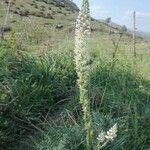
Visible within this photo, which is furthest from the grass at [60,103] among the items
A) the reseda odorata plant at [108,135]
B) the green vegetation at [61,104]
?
the reseda odorata plant at [108,135]

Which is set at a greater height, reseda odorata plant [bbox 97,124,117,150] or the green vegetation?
reseda odorata plant [bbox 97,124,117,150]

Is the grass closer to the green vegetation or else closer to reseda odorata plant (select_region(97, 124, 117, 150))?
the green vegetation

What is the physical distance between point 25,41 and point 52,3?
23781 mm

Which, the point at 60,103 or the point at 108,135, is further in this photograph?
the point at 60,103

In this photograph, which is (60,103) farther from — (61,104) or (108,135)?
(108,135)

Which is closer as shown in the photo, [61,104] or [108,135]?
[108,135]

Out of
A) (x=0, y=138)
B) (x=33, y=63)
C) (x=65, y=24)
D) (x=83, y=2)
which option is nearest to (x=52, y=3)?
(x=65, y=24)

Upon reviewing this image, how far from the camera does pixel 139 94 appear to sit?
35.5 ft

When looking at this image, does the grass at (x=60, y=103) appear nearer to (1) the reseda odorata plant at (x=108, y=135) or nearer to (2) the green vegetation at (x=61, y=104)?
(2) the green vegetation at (x=61, y=104)

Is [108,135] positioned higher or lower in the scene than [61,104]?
higher

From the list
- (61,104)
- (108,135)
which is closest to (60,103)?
(61,104)

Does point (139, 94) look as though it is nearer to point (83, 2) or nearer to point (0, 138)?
point (0, 138)

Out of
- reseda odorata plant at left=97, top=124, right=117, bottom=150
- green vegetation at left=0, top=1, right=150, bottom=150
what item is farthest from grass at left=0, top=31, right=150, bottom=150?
reseda odorata plant at left=97, top=124, right=117, bottom=150

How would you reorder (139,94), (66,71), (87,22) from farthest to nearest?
(66,71)
(139,94)
(87,22)
